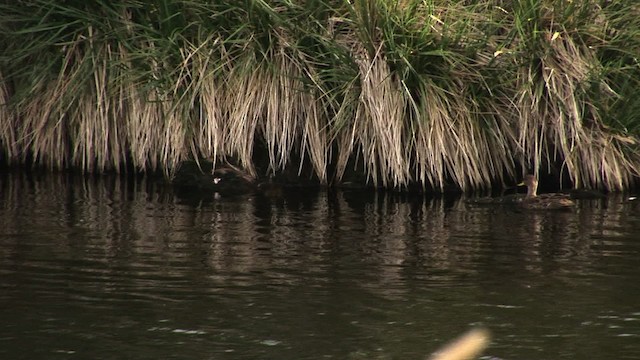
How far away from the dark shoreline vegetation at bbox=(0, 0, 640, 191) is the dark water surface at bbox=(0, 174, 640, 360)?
2.28ft

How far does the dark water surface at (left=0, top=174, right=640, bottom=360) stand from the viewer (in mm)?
6871

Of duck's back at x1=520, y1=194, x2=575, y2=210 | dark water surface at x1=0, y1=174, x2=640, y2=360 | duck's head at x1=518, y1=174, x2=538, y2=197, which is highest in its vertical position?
duck's head at x1=518, y1=174, x2=538, y2=197

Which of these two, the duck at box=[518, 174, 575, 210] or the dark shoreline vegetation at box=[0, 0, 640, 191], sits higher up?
the dark shoreline vegetation at box=[0, 0, 640, 191]

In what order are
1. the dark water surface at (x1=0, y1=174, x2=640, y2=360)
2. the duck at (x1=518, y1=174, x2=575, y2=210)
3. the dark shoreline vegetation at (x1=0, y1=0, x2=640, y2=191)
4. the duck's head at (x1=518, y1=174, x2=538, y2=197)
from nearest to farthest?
1. the dark water surface at (x1=0, y1=174, x2=640, y2=360)
2. the duck at (x1=518, y1=174, x2=575, y2=210)
3. the duck's head at (x1=518, y1=174, x2=538, y2=197)
4. the dark shoreline vegetation at (x1=0, y1=0, x2=640, y2=191)

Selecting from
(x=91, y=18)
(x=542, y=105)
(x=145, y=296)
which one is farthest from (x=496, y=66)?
(x=145, y=296)

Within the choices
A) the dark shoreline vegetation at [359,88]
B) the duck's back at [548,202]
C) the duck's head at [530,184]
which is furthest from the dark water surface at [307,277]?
the dark shoreline vegetation at [359,88]

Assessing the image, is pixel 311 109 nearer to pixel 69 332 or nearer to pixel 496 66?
pixel 496 66

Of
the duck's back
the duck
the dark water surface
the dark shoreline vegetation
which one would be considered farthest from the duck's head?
the dark shoreline vegetation

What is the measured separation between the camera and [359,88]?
498 inches

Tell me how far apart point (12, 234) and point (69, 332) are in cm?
316

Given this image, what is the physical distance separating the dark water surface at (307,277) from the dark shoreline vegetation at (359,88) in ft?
2.28

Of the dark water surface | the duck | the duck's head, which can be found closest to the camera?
the dark water surface

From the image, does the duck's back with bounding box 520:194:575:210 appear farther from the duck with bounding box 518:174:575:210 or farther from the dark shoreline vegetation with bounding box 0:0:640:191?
the dark shoreline vegetation with bounding box 0:0:640:191

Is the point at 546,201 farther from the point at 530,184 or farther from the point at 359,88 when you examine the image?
the point at 359,88
